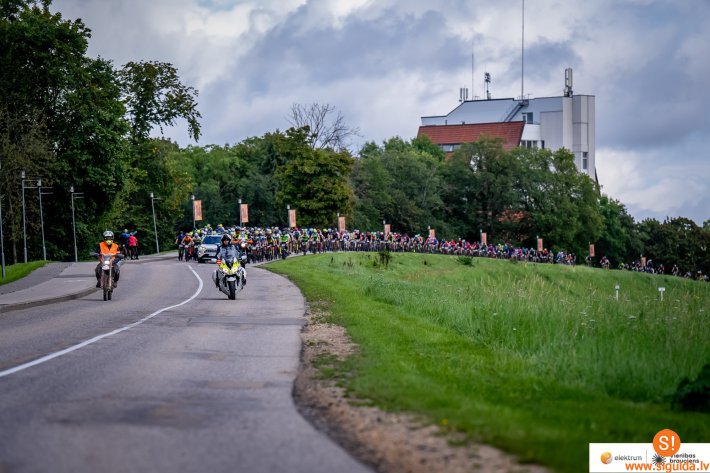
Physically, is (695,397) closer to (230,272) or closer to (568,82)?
(230,272)

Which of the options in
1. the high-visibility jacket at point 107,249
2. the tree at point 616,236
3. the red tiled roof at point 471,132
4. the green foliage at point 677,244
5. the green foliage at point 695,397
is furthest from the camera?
the red tiled roof at point 471,132

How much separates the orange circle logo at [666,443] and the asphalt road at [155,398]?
2.64 meters

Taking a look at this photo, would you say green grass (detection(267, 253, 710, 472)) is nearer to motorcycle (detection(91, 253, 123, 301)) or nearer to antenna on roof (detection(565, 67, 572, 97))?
motorcycle (detection(91, 253, 123, 301))

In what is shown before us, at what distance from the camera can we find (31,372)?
40.1 ft

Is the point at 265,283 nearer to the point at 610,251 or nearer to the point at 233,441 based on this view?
the point at 233,441

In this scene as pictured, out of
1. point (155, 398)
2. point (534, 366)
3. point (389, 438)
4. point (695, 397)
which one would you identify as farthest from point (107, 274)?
point (389, 438)

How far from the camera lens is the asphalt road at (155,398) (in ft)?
24.8

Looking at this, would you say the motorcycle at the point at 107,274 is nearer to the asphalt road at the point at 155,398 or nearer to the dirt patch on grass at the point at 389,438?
the asphalt road at the point at 155,398

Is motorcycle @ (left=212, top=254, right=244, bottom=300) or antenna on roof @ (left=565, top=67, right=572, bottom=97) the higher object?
antenna on roof @ (left=565, top=67, right=572, bottom=97)

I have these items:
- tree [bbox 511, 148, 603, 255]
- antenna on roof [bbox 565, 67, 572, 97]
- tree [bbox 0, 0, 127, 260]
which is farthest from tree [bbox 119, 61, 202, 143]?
antenna on roof [bbox 565, 67, 572, 97]

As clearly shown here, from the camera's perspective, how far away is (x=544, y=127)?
495ft

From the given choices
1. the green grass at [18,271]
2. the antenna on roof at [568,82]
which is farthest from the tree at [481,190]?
the green grass at [18,271]

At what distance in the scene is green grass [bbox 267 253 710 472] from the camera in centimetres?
880

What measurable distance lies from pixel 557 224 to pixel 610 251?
1775 centimetres
